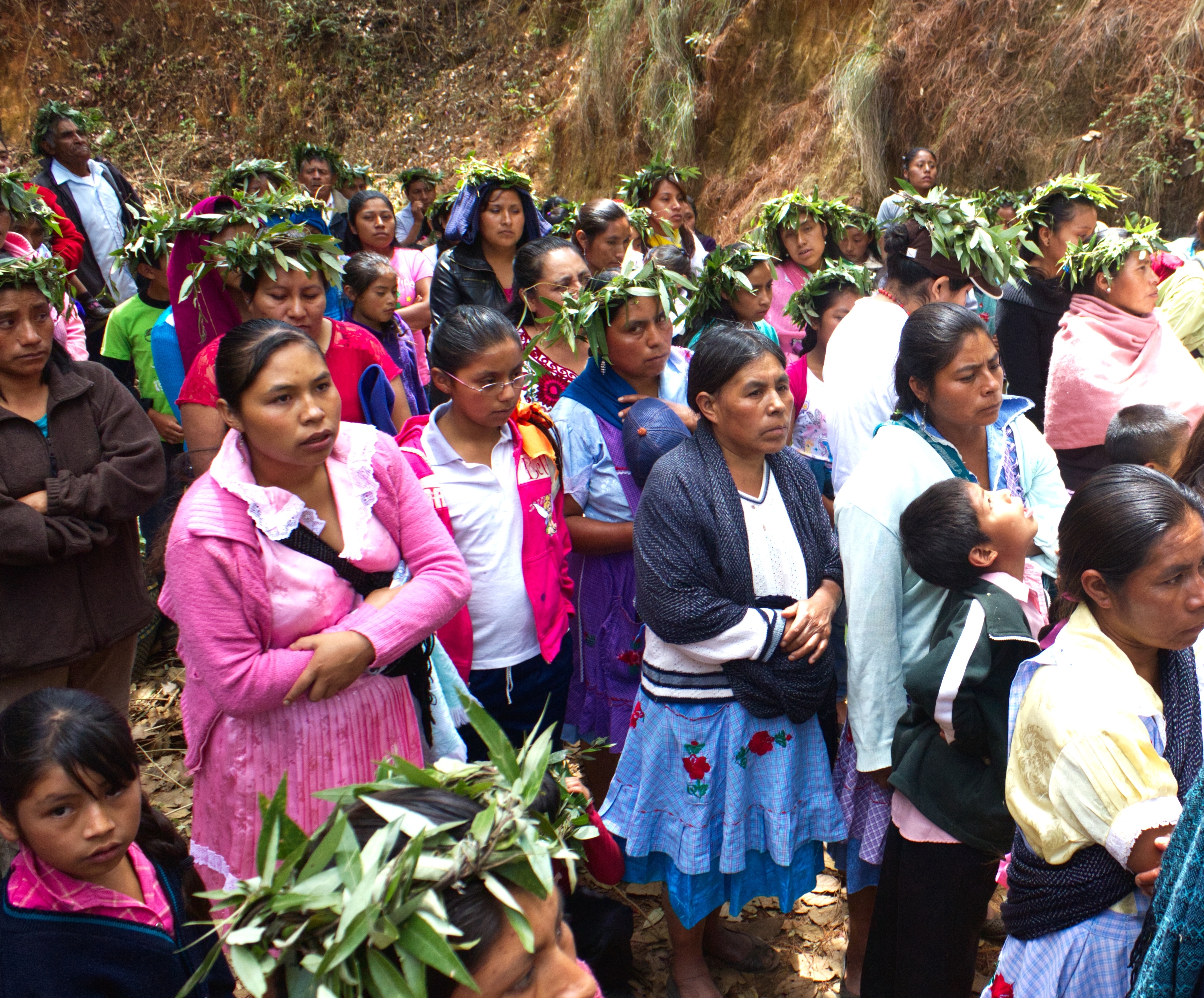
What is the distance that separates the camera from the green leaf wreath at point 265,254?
3.85 m

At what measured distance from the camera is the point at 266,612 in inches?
101

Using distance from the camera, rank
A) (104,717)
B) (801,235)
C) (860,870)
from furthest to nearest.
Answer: (801,235)
(860,870)
(104,717)

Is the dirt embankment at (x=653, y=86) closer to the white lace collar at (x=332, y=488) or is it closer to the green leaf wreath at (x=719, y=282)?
the green leaf wreath at (x=719, y=282)

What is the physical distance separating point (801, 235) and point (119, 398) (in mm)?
4465

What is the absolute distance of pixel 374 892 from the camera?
1.38 m

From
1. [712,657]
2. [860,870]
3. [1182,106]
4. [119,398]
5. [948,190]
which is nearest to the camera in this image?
[712,657]

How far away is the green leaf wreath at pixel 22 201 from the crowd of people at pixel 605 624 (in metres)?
0.03

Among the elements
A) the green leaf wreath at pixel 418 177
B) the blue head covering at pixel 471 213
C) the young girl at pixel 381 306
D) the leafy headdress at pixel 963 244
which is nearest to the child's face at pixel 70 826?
the young girl at pixel 381 306

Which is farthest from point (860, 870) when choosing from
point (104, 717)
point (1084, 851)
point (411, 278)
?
point (411, 278)

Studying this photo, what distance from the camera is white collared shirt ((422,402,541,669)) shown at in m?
3.46

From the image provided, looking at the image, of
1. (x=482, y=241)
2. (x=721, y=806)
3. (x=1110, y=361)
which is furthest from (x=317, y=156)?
(x=721, y=806)

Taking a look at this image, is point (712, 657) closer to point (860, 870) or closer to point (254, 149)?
point (860, 870)

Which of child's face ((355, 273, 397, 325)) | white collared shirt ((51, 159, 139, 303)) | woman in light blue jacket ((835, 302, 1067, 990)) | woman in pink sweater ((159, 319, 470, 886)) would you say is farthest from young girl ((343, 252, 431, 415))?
woman in light blue jacket ((835, 302, 1067, 990))

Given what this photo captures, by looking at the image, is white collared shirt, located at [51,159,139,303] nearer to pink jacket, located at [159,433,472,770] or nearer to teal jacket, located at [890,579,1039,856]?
pink jacket, located at [159,433,472,770]
